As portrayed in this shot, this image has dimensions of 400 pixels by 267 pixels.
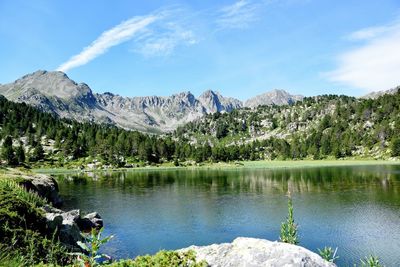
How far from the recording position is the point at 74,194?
318 feet

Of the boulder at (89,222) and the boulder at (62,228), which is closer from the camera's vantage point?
the boulder at (62,228)

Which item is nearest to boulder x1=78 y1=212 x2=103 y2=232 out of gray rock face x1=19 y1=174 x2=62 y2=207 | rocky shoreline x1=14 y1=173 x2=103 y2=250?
rocky shoreline x1=14 y1=173 x2=103 y2=250

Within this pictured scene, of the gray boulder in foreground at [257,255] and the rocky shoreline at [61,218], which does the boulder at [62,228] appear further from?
the gray boulder in foreground at [257,255]

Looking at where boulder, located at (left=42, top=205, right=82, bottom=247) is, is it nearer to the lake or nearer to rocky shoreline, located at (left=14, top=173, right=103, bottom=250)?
rocky shoreline, located at (left=14, top=173, right=103, bottom=250)

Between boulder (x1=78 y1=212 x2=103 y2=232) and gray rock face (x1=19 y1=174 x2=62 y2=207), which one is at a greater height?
gray rock face (x1=19 y1=174 x2=62 y2=207)

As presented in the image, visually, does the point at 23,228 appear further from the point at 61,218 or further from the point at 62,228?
the point at 62,228

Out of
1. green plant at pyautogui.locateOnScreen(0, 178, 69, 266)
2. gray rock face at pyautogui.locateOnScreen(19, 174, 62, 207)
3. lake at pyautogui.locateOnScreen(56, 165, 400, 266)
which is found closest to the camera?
green plant at pyautogui.locateOnScreen(0, 178, 69, 266)

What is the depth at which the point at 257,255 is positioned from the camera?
981cm

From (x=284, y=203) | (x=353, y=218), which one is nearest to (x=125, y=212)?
(x=284, y=203)

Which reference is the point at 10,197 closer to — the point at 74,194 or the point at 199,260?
the point at 199,260

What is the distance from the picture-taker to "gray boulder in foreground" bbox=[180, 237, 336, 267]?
9359 mm

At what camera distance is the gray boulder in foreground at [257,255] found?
30.7 ft

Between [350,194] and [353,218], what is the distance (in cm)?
2651

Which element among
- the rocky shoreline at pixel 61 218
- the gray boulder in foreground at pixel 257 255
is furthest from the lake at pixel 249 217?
the gray boulder in foreground at pixel 257 255
